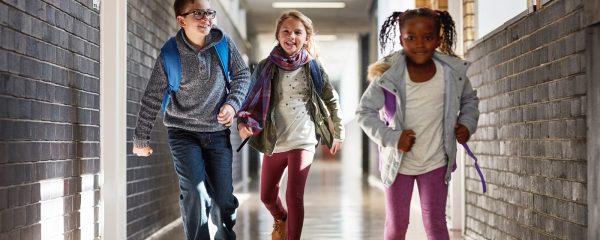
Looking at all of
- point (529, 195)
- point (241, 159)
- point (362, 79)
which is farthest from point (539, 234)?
point (362, 79)

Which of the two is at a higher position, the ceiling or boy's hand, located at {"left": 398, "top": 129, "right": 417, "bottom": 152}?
the ceiling

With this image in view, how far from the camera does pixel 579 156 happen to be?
280 cm

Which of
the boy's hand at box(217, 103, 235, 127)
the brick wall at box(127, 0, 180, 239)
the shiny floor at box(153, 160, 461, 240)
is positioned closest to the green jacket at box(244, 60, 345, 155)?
the boy's hand at box(217, 103, 235, 127)

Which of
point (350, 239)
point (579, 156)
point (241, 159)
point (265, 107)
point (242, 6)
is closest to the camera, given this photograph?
point (579, 156)

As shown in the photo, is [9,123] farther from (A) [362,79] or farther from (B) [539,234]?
(A) [362,79]

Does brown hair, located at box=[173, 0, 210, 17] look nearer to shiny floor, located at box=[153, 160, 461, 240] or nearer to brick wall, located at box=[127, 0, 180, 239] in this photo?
brick wall, located at box=[127, 0, 180, 239]

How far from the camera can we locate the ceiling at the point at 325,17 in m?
14.7

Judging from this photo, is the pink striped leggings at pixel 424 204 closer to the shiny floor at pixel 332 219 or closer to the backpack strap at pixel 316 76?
the backpack strap at pixel 316 76

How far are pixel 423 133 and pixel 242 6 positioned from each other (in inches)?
467

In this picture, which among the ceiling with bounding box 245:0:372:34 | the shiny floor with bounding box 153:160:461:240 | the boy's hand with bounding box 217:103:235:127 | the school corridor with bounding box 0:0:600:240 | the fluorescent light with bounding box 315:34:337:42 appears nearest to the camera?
the school corridor with bounding box 0:0:600:240

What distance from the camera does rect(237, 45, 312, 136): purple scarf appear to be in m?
4.01

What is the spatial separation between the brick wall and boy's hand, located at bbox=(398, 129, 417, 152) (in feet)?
7.63

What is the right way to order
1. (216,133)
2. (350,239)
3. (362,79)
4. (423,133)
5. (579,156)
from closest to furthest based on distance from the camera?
1. (579,156)
2. (423,133)
3. (216,133)
4. (350,239)
5. (362,79)

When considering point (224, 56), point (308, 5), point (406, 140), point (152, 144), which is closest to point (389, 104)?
point (406, 140)
